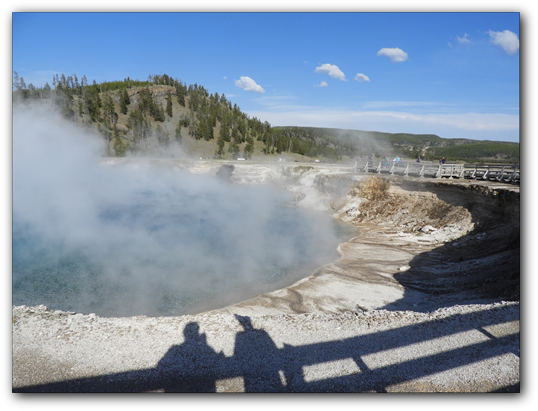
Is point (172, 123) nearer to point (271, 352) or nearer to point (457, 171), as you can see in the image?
point (457, 171)

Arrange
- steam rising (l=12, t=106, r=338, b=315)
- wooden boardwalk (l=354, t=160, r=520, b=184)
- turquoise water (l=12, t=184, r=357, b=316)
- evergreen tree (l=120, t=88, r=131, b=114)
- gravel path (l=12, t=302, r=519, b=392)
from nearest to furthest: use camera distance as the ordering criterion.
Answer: gravel path (l=12, t=302, r=519, b=392)
turquoise water (l=12, t=184, r=357, b=316)
steam rising (l=12, t=106, r=338, b=315)
wooden boardwalk (l=354, t=160, r=520, b=184)
evergreen tree (l=120, t=88, r=131, b=114)

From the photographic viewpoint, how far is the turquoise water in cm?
1127

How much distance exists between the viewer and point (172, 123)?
95.1 m

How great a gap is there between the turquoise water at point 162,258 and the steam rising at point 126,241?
0.16 feet

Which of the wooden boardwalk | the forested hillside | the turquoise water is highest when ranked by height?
the forested hillside

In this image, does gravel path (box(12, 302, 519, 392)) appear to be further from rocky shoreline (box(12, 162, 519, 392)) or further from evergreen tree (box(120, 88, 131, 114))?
evergreen tree (box(120, 88, 131, 114))

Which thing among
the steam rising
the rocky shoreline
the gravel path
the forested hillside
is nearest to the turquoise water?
the steam rising

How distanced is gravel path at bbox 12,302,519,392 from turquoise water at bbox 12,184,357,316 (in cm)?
392

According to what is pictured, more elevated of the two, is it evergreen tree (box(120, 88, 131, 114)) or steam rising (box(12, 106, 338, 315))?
evergreen tree (box(120, 88, 131, 114))

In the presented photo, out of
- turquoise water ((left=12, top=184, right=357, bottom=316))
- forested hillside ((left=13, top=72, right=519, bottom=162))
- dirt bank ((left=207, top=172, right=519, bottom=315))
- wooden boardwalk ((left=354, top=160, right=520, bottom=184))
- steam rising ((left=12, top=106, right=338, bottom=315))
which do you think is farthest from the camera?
forested hillside ((left=13, top=72, right=519, bottom=162))

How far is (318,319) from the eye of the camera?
7465mm

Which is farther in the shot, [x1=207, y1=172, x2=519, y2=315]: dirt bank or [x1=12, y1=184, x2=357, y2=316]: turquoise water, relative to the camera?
[x1=12, y1=184, x2=357, y2=316]: turquoise water
